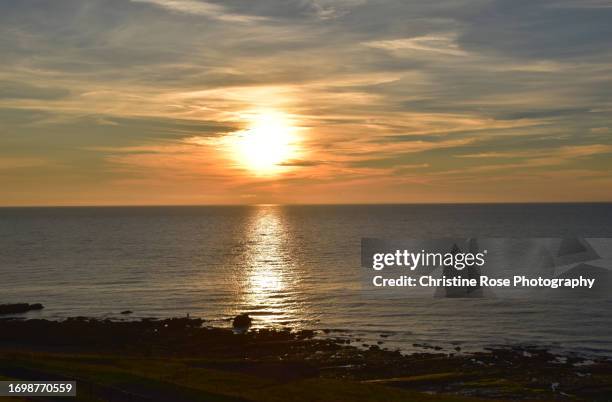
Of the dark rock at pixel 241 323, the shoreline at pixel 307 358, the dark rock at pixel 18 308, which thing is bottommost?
the shoreline at pixel 307 358

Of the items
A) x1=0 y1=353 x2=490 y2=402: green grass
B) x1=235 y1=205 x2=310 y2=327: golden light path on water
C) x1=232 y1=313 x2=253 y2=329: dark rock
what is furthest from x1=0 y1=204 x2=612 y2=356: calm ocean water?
x1=0 y1=353 x2=490 y2=402: green grass

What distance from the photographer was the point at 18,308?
91.0m

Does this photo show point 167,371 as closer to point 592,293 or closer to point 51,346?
point 51,346

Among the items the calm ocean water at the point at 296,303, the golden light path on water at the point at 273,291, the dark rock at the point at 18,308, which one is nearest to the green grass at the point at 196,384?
the calm ocean water at the point at 296,303


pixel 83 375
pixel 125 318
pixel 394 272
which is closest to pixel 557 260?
pixel 394 272

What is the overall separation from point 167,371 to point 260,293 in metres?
60.9

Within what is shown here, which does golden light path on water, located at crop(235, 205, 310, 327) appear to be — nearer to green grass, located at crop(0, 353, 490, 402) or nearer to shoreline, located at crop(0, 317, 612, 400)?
shoreline, located at crop(0, 317, 612, 400)

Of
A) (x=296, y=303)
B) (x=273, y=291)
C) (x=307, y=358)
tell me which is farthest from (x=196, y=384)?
(x=273, y=291)

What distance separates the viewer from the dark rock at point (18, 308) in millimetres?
90387

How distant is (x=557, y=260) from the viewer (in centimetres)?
17450

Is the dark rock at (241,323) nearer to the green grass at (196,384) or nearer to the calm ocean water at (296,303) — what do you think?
the calm ocean water at (296,303)

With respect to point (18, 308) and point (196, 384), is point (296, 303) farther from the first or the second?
point (196, 384)

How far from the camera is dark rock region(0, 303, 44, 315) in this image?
90.4 metres

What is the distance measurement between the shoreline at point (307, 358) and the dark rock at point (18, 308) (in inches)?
376
